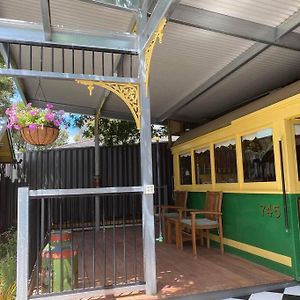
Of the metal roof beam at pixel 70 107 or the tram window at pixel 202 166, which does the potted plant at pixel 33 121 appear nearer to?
the tram window at pixel 202 166

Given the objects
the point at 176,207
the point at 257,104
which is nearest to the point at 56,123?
the point at 257,104

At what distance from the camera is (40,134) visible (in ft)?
11.6

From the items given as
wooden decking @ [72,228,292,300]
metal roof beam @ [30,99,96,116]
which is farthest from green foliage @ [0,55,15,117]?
wooden decking @ [72,228,292,300]

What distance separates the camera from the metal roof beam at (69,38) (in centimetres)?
364

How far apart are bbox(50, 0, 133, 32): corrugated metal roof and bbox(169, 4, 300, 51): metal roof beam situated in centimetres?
77

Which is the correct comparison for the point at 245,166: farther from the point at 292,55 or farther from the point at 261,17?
the point at 261,17

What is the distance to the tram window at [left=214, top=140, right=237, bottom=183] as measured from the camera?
5.33 meters

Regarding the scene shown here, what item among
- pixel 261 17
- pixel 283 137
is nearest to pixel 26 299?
pixel 283 137

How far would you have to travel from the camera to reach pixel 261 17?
371cm

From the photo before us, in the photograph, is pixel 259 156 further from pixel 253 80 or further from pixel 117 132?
pixel 117 132

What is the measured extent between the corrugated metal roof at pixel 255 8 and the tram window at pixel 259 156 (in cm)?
138

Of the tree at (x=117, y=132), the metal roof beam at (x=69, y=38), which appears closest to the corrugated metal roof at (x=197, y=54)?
the metal roof beam at (x=69, y=38)

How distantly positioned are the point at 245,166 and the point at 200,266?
5.17 feet

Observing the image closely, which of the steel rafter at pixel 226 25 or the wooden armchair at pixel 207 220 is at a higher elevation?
the steel rafter at pixel 226 25
